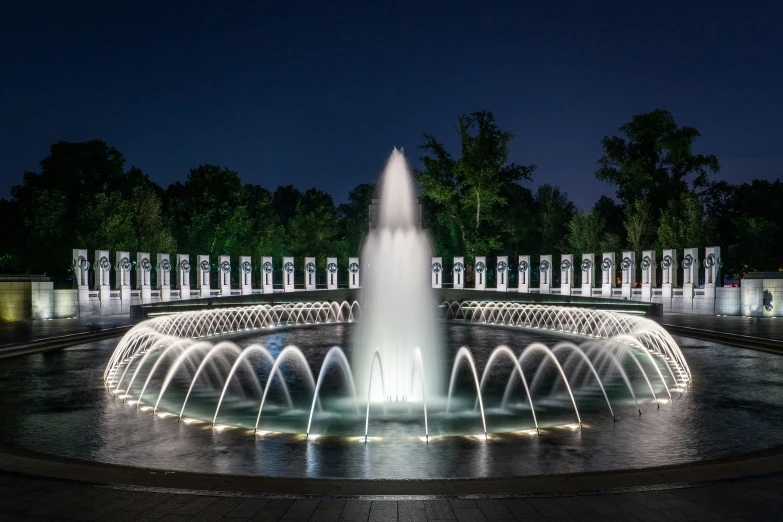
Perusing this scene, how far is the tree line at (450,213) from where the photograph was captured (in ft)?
144

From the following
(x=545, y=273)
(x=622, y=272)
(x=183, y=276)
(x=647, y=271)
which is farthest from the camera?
(x=545, y=273)

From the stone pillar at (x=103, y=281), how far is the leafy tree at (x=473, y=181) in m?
28.4

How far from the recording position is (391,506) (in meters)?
6.57

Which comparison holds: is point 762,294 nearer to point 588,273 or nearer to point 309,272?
point 588,273

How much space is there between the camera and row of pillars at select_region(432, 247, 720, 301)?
119 feet

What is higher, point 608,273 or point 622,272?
point 622,272

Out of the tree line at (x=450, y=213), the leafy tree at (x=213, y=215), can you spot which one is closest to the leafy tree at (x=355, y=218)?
the tree line at (x=450, y=213)

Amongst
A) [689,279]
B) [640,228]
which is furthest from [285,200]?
[689,279]

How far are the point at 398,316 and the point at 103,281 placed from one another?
77.2ft

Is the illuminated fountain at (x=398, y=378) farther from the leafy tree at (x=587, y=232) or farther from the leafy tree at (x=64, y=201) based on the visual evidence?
the leafy tree at (x=587, y=232)

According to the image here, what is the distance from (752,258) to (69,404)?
168 feet

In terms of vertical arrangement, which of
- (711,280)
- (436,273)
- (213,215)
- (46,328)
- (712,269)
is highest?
(213,215)

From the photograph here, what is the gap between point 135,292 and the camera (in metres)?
38.7

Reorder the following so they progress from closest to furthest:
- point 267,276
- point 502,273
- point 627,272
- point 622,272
→ 1. point 622,272
2. point 627,272
3. point 267,276
4. point 502,273
